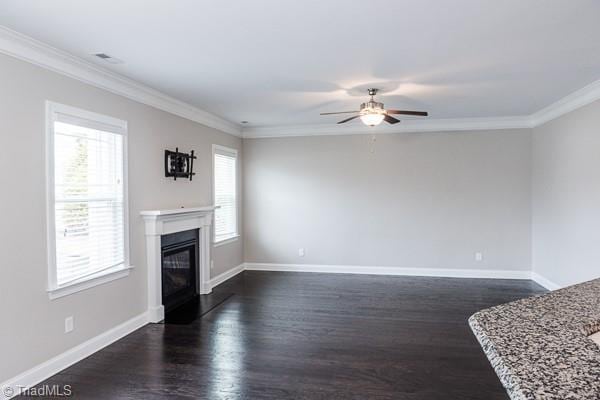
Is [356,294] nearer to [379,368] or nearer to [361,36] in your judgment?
[379,368]

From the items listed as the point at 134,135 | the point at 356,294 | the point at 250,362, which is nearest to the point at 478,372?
the point at 250,362

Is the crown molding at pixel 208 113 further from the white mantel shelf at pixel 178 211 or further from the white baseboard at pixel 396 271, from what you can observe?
the white baseboard at pixel 396 271

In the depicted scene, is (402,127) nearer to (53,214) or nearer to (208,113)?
(208,113)

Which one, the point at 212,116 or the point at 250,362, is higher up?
the point at 212,116

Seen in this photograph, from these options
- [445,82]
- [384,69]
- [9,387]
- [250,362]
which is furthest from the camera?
[445,82]

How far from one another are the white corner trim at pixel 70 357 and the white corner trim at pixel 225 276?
178cm

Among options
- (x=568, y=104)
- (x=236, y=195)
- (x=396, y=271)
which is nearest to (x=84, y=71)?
(x=236, y=195)

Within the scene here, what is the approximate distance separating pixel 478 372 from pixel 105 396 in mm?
2860

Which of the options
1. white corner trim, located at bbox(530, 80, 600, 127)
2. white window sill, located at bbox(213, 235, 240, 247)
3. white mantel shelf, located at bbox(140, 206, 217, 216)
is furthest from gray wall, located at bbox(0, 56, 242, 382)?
white corner trim, located at bbox(530, 80, 600, 127)

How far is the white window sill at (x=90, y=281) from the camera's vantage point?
10.9ft

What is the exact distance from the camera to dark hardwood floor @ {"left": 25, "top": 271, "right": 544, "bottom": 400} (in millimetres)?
2998

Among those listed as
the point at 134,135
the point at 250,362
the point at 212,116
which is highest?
the point at 212,116

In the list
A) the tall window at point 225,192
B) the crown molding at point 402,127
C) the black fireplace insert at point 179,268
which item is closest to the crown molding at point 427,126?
the crown molding at point 402,127

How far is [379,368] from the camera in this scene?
11.0 ft
